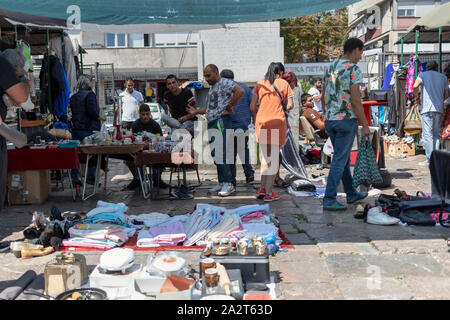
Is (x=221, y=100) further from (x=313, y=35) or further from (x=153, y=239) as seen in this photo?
(x=313, y=35)

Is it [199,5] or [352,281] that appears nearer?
[352,281]

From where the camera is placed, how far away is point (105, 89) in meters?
32.9

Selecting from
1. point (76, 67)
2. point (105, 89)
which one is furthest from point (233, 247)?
point (105, 89)

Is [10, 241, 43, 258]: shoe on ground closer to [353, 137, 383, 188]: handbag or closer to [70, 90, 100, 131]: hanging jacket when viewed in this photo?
[70, 90, 100, 131]: hanging jacket

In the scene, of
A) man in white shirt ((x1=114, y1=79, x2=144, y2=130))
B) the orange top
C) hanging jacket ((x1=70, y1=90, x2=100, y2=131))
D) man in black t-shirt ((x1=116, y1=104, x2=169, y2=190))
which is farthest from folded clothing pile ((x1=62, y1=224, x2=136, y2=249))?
man in white shirt ((x1=114, y1=79, x2=144, y2=130))

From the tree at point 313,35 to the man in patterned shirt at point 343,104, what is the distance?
3341 cm

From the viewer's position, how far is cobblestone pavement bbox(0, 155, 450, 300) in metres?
3.67

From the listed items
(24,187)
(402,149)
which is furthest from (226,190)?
(402,149)

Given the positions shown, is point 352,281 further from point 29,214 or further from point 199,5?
point 29,214

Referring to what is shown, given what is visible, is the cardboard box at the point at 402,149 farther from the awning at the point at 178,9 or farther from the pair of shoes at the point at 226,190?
the awning at the point at 178,9

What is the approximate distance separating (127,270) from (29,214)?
3361 mm

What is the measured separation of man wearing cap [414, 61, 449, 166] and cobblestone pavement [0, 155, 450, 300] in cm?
331

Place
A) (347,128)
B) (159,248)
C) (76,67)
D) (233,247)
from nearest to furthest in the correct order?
(233,247)
(159,248)
(347,128)
(76,67)

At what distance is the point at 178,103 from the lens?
320 inches
